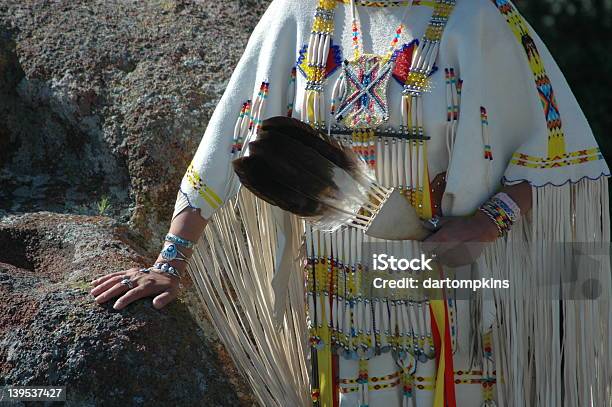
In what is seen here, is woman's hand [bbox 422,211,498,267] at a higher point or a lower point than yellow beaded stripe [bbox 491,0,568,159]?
lower

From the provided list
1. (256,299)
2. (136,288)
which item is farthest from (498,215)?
(136,288)

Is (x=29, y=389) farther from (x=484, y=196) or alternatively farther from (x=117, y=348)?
(x=484, y=196)

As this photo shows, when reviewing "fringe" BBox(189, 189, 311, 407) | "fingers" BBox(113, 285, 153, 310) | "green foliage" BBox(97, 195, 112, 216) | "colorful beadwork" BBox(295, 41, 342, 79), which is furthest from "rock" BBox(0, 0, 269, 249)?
"colorful beadwork" BBox(295, 41, 342, 79)

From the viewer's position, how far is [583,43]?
6.64 metres

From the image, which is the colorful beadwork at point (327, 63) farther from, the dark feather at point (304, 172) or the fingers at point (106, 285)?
the fingers at point (106, 285)

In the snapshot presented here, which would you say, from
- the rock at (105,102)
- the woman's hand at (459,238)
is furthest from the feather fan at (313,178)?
the rock at (105,102)

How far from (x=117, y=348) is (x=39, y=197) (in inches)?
39.5

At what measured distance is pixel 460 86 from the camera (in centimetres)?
305

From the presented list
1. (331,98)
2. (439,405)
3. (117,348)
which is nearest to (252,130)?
(331,98)

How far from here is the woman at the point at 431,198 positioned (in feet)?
10.0

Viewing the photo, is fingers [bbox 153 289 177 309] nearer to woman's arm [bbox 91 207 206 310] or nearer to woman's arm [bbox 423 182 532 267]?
woman's arm [bbox 91 207 206 310]

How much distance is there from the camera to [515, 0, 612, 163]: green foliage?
6473mm

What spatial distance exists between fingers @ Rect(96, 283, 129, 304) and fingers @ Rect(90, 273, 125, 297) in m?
0.01

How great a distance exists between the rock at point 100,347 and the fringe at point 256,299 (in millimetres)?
80
